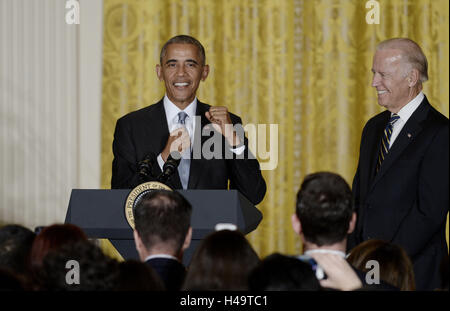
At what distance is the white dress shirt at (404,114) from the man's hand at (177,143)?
0.86 m

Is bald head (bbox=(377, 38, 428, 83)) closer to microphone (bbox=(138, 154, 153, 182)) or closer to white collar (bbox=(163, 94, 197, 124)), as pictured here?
white collar (bbox=(163, 94, 197, 124))

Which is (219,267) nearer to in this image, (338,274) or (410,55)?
(338,274)

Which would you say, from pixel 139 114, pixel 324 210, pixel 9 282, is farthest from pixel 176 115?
pixel 9 282

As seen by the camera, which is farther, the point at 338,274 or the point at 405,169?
the point at 405,169

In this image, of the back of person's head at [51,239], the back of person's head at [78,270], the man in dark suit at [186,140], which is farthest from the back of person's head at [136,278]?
the man in dark suit at [186,140]

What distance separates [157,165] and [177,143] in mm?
199

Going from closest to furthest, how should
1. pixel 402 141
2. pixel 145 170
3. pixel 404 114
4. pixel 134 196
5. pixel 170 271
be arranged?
pixel 170 271
pixel 134 196
pixel 145 170
pixel 402 141
pixel 404 114

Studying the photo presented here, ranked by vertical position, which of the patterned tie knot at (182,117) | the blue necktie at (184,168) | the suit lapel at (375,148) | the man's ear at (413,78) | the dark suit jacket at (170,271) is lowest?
the dark suit jacket at (170,271)

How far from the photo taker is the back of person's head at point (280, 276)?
1849mm

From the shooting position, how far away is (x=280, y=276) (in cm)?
185

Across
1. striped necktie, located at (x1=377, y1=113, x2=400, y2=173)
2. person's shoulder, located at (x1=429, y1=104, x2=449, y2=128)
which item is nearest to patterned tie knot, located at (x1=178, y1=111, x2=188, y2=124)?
striped necktie, located at (x1=377, y1=113, x2=400, y2=173)

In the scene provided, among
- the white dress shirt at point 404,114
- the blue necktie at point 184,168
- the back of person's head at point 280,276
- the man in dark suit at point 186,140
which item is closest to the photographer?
the back of person's head at point 280,276

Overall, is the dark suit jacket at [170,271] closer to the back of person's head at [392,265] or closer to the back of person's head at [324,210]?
the back of person's head at [324,210]

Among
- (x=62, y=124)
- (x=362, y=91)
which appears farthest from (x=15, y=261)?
(x=362, y=91)
